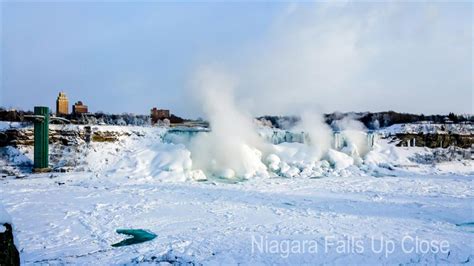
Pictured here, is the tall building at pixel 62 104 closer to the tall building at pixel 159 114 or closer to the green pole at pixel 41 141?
the tall building at pixel 159 114

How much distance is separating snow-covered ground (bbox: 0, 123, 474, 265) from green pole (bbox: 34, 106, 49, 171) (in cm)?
103

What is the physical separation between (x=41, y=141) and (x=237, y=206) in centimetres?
1181

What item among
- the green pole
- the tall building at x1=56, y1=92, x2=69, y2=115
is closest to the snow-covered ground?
the green pole

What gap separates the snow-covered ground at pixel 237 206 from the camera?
7.00 m

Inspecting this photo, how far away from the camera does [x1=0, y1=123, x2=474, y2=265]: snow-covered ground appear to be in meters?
7.00

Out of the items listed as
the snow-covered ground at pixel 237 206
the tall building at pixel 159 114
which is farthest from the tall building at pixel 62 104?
the snow-covered ground at pixel 237 206

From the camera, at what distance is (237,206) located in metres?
11.3

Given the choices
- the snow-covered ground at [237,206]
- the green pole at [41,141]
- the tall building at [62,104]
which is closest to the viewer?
the snow-covered ground at [237,206]

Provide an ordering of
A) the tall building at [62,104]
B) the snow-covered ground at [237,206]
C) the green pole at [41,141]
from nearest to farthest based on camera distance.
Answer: the snow-covered ground at [237,206] < the green pole at [41,141] < the tall building at [62,104]

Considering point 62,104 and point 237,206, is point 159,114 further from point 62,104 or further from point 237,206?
point 237,206

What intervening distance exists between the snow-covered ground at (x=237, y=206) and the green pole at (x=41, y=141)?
40.7 inches

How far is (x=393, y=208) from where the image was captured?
1101cm

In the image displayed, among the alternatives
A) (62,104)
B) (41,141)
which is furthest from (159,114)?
(41,141)

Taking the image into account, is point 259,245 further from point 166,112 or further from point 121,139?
→ point 166,112
